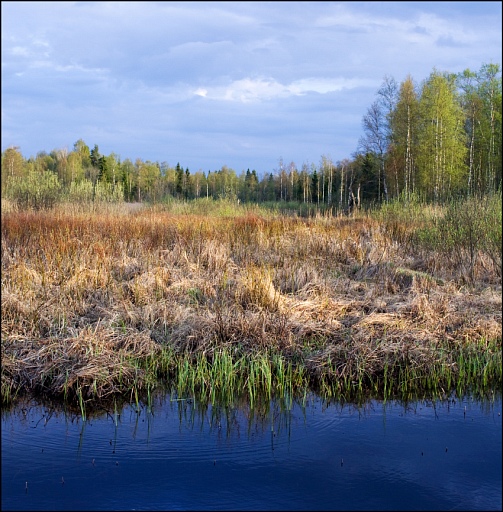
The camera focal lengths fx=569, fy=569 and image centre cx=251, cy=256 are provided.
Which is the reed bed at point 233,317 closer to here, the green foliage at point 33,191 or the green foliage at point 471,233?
the green foliage at point 471,233

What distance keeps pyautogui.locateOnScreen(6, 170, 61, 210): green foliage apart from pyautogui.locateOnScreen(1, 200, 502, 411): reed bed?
5.35 metres

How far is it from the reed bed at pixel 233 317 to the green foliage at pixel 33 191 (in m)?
5.35

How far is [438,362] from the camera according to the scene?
17.5ft

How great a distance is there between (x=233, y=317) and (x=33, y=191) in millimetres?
11134

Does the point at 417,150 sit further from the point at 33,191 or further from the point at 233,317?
the point at 233,317

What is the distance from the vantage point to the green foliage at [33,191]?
15148mm

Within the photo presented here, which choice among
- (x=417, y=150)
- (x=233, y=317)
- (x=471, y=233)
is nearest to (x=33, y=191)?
(x=233, y=317)

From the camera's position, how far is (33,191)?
15.3m

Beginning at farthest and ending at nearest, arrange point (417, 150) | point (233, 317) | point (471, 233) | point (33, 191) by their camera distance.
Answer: point (417, 150) < point (33, 191) < point (471, 233) < point (233, 317)

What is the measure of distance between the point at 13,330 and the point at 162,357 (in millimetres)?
1594

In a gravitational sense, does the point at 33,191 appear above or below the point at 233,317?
above

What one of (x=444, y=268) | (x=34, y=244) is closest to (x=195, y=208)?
(x=34, y=244)

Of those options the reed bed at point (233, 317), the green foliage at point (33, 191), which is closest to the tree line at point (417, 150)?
the green foliage at point (33, 191)

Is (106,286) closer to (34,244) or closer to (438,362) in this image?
(34,244)
